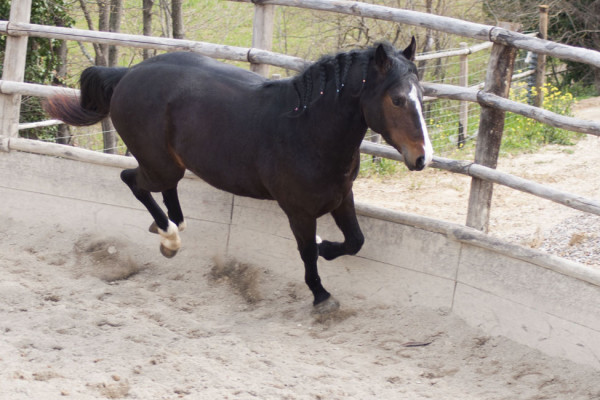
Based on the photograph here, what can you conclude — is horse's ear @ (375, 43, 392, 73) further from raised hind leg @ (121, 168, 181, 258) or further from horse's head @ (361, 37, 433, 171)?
raised hind leg @ (121, 168, 181, 258)

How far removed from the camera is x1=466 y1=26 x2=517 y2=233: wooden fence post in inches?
163

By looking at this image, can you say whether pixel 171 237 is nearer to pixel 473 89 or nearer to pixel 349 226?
pixel 349 226

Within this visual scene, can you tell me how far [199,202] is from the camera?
514 cm

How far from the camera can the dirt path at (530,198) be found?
→ 216 inches

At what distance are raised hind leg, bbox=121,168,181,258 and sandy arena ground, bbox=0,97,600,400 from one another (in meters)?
0.25

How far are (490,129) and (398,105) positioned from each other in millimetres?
941

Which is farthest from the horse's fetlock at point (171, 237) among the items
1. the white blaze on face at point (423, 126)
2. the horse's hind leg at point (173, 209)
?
the white blaze on face at point (423, 126)

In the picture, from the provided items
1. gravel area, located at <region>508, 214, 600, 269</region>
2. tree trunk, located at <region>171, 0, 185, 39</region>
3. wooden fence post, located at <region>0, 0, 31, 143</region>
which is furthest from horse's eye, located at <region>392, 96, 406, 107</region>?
tree trunk, located at <region>171, 0, 185, 39</region>

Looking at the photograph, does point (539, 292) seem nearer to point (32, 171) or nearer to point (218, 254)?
point (218, 254)

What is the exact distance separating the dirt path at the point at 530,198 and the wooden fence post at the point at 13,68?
3.16 m

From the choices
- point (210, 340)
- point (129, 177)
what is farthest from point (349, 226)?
point (129, 177)

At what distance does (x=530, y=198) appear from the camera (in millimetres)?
6914

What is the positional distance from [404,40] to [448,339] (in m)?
8.02

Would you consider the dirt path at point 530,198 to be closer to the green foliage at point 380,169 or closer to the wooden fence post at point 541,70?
the green foliage at point 380,169
